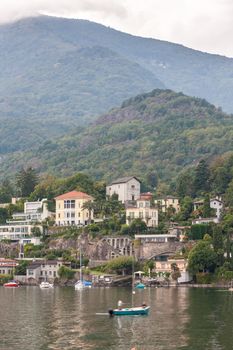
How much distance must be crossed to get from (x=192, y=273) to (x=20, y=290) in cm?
2337

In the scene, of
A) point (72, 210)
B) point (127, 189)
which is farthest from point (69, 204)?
point (127, 189)

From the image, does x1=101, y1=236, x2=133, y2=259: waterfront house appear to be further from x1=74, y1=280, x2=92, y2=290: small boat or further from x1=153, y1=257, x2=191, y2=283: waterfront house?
x1=74, y1=280, x2=92, y2=290: small boat

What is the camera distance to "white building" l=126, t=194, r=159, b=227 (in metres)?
155

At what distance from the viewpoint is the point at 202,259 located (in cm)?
12962

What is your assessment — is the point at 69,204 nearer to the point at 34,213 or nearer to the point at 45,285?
the point at 34,213

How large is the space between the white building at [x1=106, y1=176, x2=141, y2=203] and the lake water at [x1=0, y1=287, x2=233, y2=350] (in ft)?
182

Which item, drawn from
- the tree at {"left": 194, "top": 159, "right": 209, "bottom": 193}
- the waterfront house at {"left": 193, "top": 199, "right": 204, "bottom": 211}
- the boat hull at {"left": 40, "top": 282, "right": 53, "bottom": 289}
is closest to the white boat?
the boat hull at {"left": 40, "top": 282, "right": 53, "bottom": 289}

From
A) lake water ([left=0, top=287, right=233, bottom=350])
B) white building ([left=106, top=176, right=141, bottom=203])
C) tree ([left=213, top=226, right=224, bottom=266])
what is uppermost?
white building ([left=106, top=176, right=141, bottom=203])

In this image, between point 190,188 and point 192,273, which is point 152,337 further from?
point 190,188

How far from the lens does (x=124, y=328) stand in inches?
3221

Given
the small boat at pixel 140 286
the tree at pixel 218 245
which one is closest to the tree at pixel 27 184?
the small boat at pixel 140 286

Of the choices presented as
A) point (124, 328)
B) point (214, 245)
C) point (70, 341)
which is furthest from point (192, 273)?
point (70, 341)

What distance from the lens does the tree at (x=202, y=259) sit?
129625 mm

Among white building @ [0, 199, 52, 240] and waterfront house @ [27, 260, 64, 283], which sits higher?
white building @ [0, 199, 52, 240]
